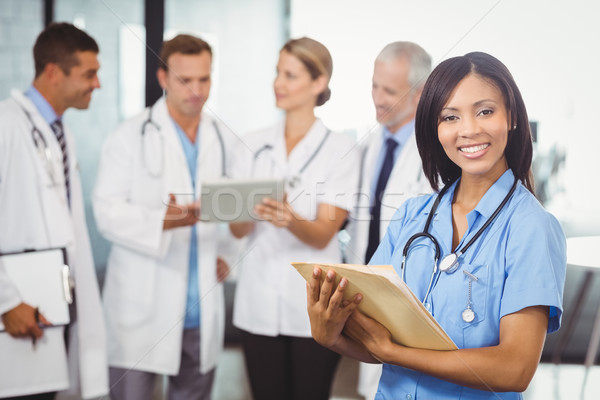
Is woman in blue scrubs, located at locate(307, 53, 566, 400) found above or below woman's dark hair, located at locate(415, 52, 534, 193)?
below

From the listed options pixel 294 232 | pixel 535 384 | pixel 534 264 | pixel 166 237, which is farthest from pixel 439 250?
pixel 535 384

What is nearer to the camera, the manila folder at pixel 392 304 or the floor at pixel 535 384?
the manila folder at pixel 392 304

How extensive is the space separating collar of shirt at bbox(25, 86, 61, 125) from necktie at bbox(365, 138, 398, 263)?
971 mm

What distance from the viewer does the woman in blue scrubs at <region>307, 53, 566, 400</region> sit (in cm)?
82

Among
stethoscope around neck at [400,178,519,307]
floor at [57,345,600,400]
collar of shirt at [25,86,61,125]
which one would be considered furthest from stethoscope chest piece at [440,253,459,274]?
floor at [57,345,600,400]

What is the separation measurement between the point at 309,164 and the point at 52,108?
0.78 m

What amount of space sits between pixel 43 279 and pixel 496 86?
4.42 ft

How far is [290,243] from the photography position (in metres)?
1.76

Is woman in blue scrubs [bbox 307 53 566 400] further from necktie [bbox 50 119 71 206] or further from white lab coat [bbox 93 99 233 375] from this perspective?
necktie [bbox 50 119 71 206]

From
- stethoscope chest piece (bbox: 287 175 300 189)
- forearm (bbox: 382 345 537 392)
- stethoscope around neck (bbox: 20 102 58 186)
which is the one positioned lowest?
forearm (bbox: 382 345 537 392)

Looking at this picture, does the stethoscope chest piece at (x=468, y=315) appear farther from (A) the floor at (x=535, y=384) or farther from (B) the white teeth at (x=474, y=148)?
(A) the floor at (x=535, y=384)

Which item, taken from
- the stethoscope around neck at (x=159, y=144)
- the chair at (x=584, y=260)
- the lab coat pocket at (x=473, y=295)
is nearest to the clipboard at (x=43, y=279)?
the stethoscope around neck at (x=159, y=144)

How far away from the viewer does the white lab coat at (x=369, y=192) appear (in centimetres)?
157

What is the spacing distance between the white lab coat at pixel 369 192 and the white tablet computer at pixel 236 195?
23 cm
